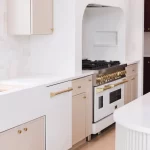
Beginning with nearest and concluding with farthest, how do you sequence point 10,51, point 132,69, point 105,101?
1. point 10,51
2. point 105,101
3. point 132,69

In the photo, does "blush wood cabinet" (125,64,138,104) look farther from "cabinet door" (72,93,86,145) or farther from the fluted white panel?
the fluted white panel

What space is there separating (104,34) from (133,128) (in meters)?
4.02

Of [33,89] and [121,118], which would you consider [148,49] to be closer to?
[33,89]

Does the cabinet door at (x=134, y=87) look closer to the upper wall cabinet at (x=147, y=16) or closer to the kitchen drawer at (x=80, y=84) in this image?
the upper wall cabinet at (x=147, y=16)

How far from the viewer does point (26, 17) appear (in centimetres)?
411

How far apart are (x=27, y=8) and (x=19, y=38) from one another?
20.3 inches

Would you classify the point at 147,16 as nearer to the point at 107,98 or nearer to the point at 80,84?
the point at 107,98

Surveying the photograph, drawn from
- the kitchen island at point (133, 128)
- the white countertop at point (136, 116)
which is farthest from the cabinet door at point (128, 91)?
the kitchen island at point (133, 128)

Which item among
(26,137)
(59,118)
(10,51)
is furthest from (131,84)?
(26,137)

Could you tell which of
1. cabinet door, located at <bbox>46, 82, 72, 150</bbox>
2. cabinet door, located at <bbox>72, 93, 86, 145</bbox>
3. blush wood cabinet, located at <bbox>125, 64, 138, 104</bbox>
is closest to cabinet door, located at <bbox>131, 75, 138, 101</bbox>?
blush wood cabinet, located at <bbox>125, 64, 138, 104</bbox>

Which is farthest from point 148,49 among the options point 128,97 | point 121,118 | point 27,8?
point 121,118

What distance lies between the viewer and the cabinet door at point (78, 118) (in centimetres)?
450

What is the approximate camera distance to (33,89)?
357 centimetres

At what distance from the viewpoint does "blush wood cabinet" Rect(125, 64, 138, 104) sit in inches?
247
